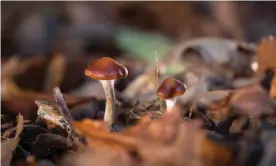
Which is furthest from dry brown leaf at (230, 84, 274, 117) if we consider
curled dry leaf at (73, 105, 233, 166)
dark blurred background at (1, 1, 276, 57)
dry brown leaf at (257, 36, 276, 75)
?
dark blurred background at (1, 1, 276, 57)

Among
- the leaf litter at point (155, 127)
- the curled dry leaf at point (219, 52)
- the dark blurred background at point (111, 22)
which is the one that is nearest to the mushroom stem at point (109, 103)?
the leaf litter at point (155, 127)

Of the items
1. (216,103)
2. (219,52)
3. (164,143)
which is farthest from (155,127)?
(219,52)

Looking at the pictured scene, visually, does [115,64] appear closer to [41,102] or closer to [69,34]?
[41,102]

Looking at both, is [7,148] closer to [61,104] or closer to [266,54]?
[61,104]

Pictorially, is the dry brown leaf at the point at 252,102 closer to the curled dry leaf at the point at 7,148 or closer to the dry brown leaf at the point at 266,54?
the dry brown leaf at the point at 266,54

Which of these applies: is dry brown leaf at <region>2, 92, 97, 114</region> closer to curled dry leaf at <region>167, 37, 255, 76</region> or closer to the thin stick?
the thin stick
